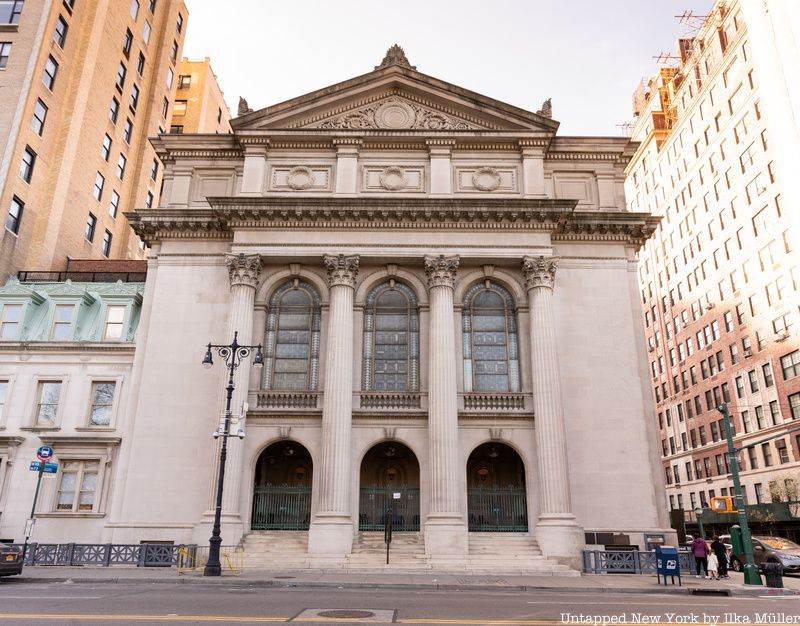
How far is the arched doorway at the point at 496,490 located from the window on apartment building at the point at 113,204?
115 ft

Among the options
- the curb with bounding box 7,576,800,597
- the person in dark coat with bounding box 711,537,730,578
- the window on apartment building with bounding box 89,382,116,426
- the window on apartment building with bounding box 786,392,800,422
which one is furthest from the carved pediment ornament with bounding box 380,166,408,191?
the window on apartment building with bounding box 786,392,800,422

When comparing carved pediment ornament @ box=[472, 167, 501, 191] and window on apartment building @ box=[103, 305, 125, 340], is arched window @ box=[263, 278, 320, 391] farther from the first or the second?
carved pediment ornament @ box=[472, 167, 501, 191]

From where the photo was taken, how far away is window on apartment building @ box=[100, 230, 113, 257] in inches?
1896

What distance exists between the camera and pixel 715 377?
65.2 meters

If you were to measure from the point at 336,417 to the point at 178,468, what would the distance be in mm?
7784

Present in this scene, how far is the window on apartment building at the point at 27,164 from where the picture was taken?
39.3m

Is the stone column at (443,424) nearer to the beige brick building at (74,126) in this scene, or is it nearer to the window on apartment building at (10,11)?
the beige brick building at (74,126)

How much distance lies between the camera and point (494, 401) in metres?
29.4

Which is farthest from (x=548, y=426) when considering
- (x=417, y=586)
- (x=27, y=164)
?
(x=27, y=164)

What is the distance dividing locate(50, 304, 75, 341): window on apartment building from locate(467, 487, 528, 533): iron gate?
22.1m

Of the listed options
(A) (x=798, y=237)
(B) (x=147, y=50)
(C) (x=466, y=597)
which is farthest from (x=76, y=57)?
(A) (x=798, y=237)

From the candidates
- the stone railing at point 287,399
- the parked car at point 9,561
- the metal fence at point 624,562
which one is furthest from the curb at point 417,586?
the stone railing at point 287,399

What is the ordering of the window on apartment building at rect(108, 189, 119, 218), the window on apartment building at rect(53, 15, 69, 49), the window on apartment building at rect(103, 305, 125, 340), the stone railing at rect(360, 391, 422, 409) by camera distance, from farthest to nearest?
the window on apartment building at rect(108, 189, 119, 218) → the window on apartment building at rect(53, 15, 69, 49) → the window on apartment building at rect(103, 305, 125, 340) → the stone railing at rect(360, 391, 422, 409)

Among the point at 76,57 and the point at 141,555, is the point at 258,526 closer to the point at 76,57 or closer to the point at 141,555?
the point at 141,555
